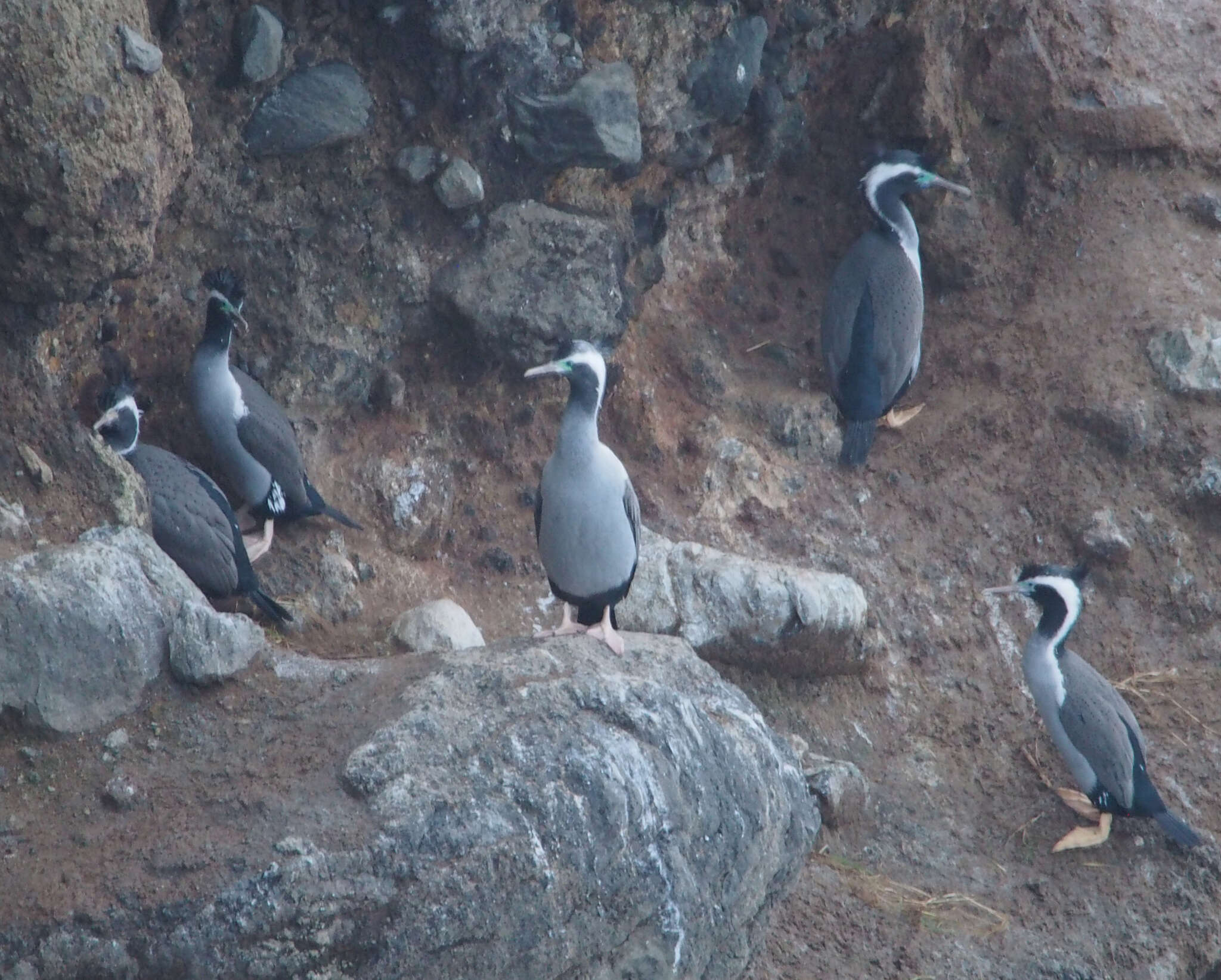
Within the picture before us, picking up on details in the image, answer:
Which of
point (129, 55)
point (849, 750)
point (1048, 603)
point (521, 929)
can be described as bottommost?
point (849, 750)

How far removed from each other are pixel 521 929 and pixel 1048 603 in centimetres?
→ 408

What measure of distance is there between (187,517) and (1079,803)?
4.73 metres

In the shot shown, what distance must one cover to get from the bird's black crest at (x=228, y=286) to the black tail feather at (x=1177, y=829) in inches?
205

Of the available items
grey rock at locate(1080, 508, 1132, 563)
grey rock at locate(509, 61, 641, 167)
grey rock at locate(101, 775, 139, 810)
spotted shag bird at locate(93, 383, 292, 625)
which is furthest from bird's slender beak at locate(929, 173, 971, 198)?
grey rock at locate(101, 775, 139, 810)

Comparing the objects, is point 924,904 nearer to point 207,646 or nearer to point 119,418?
point 207,646

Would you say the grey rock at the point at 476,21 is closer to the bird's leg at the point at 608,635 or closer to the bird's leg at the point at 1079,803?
the bird's leg at the point at 608,635

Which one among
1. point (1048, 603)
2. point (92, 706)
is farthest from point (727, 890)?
point (1048, 603)

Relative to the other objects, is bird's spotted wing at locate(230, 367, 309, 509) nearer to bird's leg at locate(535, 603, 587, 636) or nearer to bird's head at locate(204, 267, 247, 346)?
bird's head at locate(204, 267, 247, 346)

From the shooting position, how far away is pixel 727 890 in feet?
14.7

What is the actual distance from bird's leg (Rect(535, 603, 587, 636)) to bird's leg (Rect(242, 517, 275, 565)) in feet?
5.59

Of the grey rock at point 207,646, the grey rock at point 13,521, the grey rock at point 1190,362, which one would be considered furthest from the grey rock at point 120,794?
the grey rock at point 1190,362

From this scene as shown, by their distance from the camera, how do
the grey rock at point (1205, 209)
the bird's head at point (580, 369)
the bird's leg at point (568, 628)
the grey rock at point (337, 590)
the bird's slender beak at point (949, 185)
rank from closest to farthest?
the bird's leg at point (568, 628)
the bird's head at point (580, 369)
the grey rock at point (337, 590)
the bird's slender beak at point (949, 185)
the grey rock at point (1205, 209)

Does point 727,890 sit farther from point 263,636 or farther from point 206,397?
point 206,397

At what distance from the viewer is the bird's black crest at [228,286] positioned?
20.2 feet
